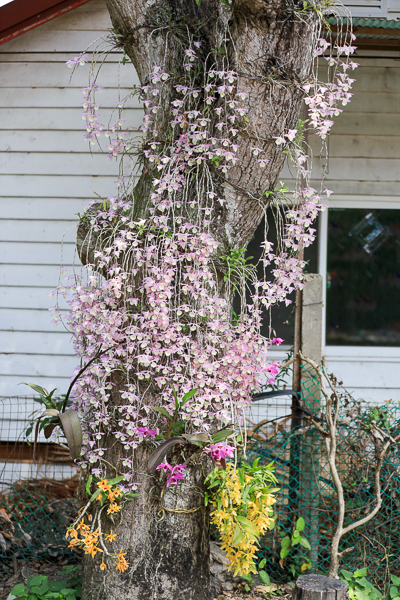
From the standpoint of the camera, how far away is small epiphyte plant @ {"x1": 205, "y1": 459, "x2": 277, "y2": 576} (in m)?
2.24

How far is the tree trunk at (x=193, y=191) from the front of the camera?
2260 mm

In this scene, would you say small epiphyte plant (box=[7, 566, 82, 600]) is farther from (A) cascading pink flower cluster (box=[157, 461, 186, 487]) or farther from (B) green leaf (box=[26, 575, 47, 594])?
(A) cascading pink flower cluster (box=[157, 461, 186, 487])

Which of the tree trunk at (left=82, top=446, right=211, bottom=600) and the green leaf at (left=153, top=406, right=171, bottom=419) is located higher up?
the green leaf at (left=153, top=406, right=171, bottom=419)

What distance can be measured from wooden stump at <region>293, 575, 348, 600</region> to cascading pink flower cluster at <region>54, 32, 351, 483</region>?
643 mm

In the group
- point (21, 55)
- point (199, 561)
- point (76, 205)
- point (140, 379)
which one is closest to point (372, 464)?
point (199, 561)

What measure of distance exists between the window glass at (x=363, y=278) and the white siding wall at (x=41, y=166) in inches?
84.6

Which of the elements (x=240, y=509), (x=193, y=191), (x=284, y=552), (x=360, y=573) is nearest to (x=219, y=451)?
(x=240, y=509)

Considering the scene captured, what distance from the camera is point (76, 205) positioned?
14.6 feet

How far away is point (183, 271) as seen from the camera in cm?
236

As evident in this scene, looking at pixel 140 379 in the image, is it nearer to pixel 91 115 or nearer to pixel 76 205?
pixel 91 115

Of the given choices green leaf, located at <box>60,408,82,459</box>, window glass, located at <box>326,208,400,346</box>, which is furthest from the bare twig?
window glass, located at <box>326,208,400,346</box>

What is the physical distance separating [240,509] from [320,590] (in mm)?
445

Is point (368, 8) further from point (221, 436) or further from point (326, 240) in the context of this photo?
point (221, 436)

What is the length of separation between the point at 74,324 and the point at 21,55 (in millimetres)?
3226
